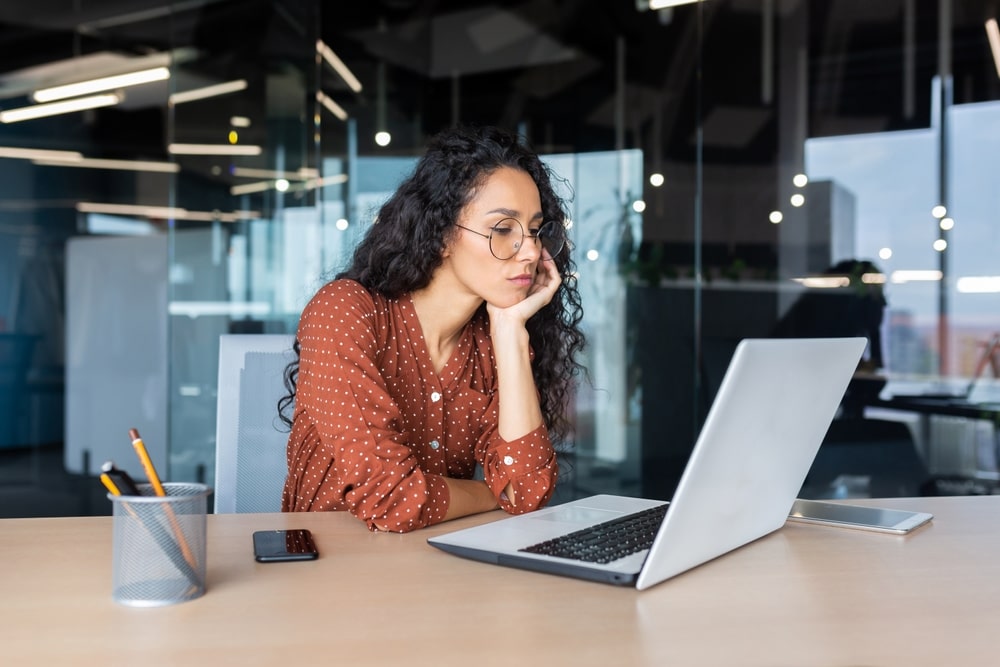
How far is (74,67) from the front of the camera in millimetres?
4531

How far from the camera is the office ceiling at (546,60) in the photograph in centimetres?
402

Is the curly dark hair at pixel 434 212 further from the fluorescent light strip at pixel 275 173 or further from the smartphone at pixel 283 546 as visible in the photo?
the fluorescent light strip at pixel 275 173

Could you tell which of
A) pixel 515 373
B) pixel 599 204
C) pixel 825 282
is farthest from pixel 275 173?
pixel 515 373

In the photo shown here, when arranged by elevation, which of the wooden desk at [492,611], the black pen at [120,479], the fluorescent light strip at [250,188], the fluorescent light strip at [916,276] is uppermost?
the fluorescent light strip at [250,188]

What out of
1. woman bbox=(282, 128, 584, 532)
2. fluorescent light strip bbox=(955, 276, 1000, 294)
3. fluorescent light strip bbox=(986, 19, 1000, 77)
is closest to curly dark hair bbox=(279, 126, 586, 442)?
woman bbox=(282, 128, 584, 532)

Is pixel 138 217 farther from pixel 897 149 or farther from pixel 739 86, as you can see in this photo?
pixel 897 149

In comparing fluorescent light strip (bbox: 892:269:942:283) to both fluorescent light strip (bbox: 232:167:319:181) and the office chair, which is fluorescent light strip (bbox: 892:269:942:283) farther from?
fluorescent light strip (bbox: 232:167:319:181)

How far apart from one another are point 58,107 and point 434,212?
3.40m

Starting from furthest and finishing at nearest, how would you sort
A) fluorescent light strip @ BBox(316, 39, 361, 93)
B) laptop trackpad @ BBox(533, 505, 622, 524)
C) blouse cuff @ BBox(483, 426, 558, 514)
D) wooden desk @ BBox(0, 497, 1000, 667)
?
fluorescent light strip @ BBox(316, 39, 361, 93) → blouse cuff @ BBox(483, 426, 558, 514) → laptop trackpad @ BBox(533, 505, 622, 524) → wooden desk @ BBox(0, 497, 1000, 667)

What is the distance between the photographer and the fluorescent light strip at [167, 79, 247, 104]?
3.98 metres

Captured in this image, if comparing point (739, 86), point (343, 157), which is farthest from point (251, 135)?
point (739, 86)

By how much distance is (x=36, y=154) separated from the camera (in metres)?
4.35

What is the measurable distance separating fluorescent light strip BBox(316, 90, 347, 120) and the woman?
2.54m

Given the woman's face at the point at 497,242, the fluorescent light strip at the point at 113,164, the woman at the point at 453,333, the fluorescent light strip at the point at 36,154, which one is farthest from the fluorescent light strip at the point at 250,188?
the woman's face at the point at 497,242
